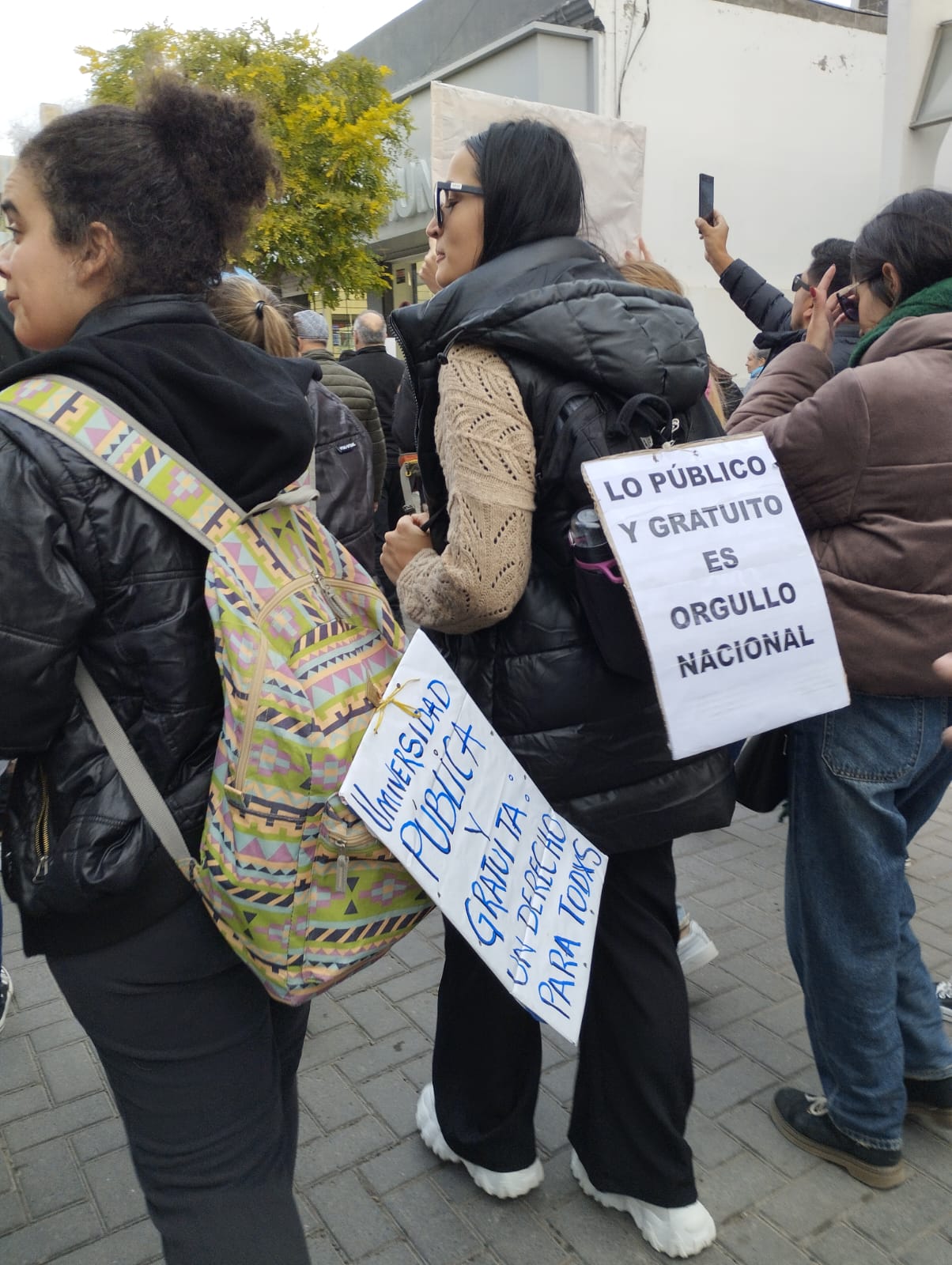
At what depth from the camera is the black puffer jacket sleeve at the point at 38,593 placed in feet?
4.24

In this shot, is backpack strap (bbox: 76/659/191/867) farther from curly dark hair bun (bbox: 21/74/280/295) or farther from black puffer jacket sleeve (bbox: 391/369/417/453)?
black puffer jacket sleeve (bbox: 391/369/417/453)

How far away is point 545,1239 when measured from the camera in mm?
2178

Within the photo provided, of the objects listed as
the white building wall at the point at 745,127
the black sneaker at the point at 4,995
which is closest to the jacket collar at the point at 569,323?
the black sneaker at the point at 4,995

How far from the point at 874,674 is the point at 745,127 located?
13849mm

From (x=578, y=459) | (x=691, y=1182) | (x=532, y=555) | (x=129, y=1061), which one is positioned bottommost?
(x=691, y=1182)

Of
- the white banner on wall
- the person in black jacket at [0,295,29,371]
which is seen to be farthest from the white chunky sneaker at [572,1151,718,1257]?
the person in black jacket at [0,295,29,371]

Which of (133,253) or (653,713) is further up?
(133,253)

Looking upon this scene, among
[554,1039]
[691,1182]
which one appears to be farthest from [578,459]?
[554,1039]

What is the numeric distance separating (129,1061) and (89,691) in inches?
20.7

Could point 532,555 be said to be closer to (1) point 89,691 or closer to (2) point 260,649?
(2) point 260,649

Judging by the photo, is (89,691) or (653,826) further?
(653,826)

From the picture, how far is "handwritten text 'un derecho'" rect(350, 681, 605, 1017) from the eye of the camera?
150cm

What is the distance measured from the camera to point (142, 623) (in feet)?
4.63

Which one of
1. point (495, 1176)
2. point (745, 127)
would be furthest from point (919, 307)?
point (745, 127)
